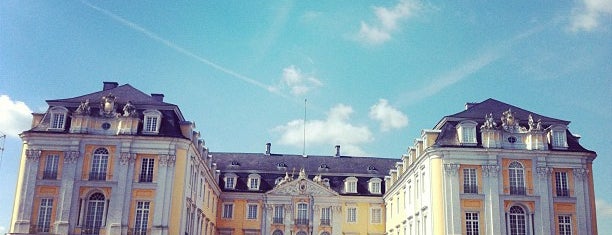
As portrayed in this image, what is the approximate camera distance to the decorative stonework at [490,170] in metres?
42.8

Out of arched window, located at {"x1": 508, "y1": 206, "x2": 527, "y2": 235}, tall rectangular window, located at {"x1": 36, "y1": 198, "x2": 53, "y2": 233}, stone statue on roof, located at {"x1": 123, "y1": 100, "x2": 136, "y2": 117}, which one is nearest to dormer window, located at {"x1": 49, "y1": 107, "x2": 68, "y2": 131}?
stone statue on roof, located at {"x1": 123, "y1": 100, "x2": 136, "y2": 117}

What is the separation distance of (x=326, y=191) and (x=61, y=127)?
2845cm

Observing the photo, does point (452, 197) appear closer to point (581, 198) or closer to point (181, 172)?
point (581, 198)

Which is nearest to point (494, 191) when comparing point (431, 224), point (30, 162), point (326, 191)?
point (431, 224)

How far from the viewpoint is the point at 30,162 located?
140ft

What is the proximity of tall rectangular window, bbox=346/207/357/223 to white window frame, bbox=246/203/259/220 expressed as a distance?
916 cm

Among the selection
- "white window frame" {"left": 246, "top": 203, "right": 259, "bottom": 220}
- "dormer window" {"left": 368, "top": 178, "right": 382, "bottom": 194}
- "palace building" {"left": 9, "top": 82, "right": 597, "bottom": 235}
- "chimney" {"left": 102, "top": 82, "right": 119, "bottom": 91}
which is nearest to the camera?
"palace building" {"left": 9, "top": 82, "right": 597, "bottom": 235}

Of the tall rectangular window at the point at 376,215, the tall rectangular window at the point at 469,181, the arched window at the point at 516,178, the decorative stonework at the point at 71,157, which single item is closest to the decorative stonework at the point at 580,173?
the arched window at the point at 516,178

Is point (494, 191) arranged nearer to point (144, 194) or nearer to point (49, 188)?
point (144, 194)

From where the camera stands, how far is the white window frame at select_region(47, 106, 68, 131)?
142 feet

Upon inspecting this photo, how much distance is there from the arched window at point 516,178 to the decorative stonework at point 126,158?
2582 centimetres

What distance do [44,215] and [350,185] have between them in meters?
31.3

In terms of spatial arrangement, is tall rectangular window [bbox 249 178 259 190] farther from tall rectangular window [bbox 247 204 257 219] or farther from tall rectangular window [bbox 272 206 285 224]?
tall rectangular window [bbox 272 206 285 224]

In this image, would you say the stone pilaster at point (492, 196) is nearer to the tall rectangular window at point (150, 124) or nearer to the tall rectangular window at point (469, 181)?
the tall rectangular window at point (469, 181)
